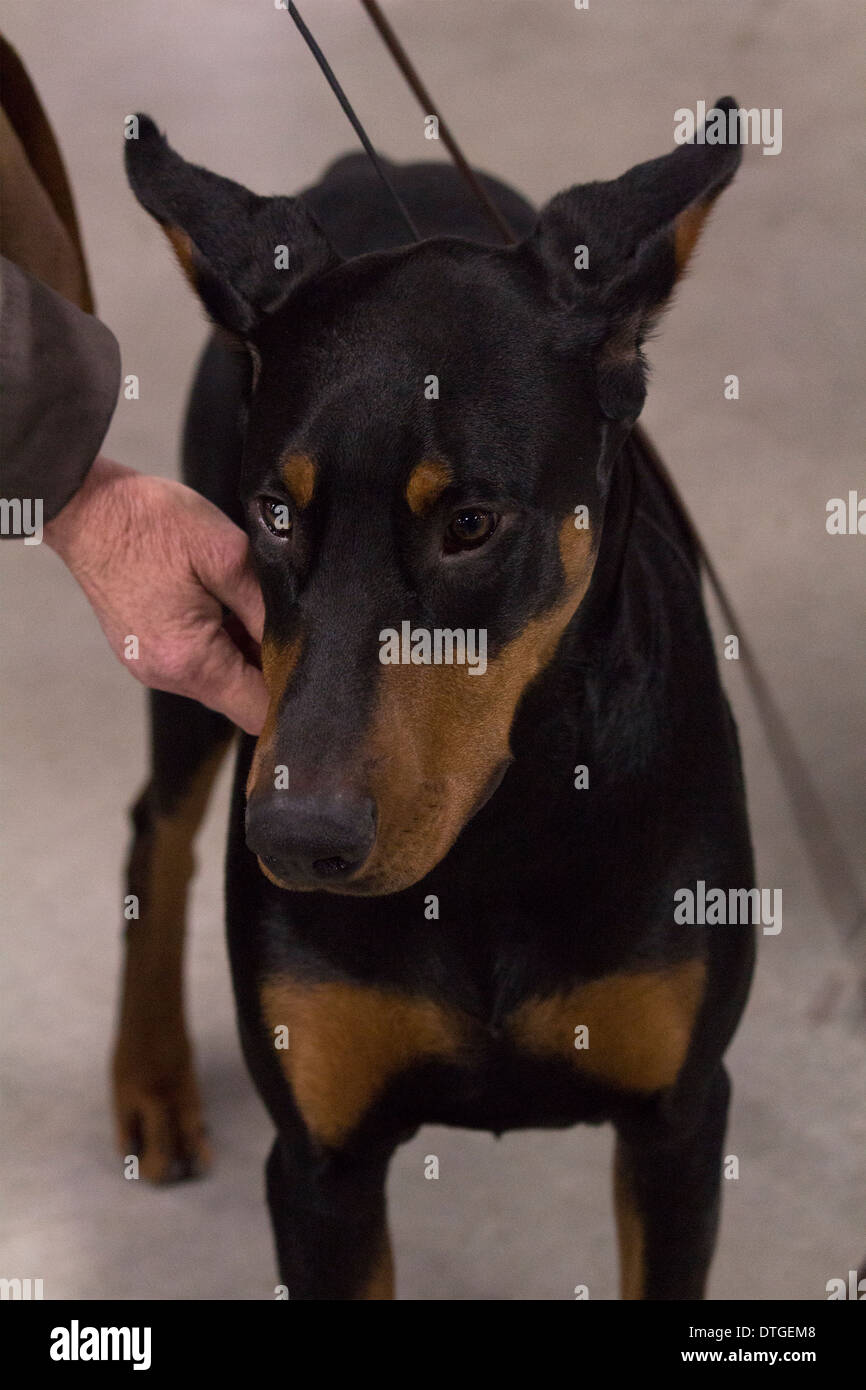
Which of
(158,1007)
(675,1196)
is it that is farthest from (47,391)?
(158,1007)

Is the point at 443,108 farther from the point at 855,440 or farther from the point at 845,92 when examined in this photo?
the point at 855,440

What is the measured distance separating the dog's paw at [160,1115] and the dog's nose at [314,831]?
1.50 meters

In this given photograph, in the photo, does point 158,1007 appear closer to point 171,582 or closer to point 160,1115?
point 160,1115

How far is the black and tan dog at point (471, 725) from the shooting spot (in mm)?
1399

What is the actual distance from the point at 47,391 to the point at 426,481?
1.62 ft

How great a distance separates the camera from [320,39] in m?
4.43

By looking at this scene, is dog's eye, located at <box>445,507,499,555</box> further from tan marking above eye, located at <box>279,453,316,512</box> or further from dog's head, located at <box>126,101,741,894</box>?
tan marking above eye, located at <box>279,453,316,512</box>

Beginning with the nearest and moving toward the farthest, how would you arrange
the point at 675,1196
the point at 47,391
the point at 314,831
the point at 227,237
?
1. the point at 314,831
2. the point at 227,237
3. the point at 47,391
4. the point at 675,1196

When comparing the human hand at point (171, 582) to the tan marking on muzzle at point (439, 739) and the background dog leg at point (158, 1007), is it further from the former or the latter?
the background dog leg at point (158, 1007)

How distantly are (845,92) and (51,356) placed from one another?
132 inches

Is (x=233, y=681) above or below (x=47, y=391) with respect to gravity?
below

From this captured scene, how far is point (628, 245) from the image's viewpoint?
1490 millimetres
